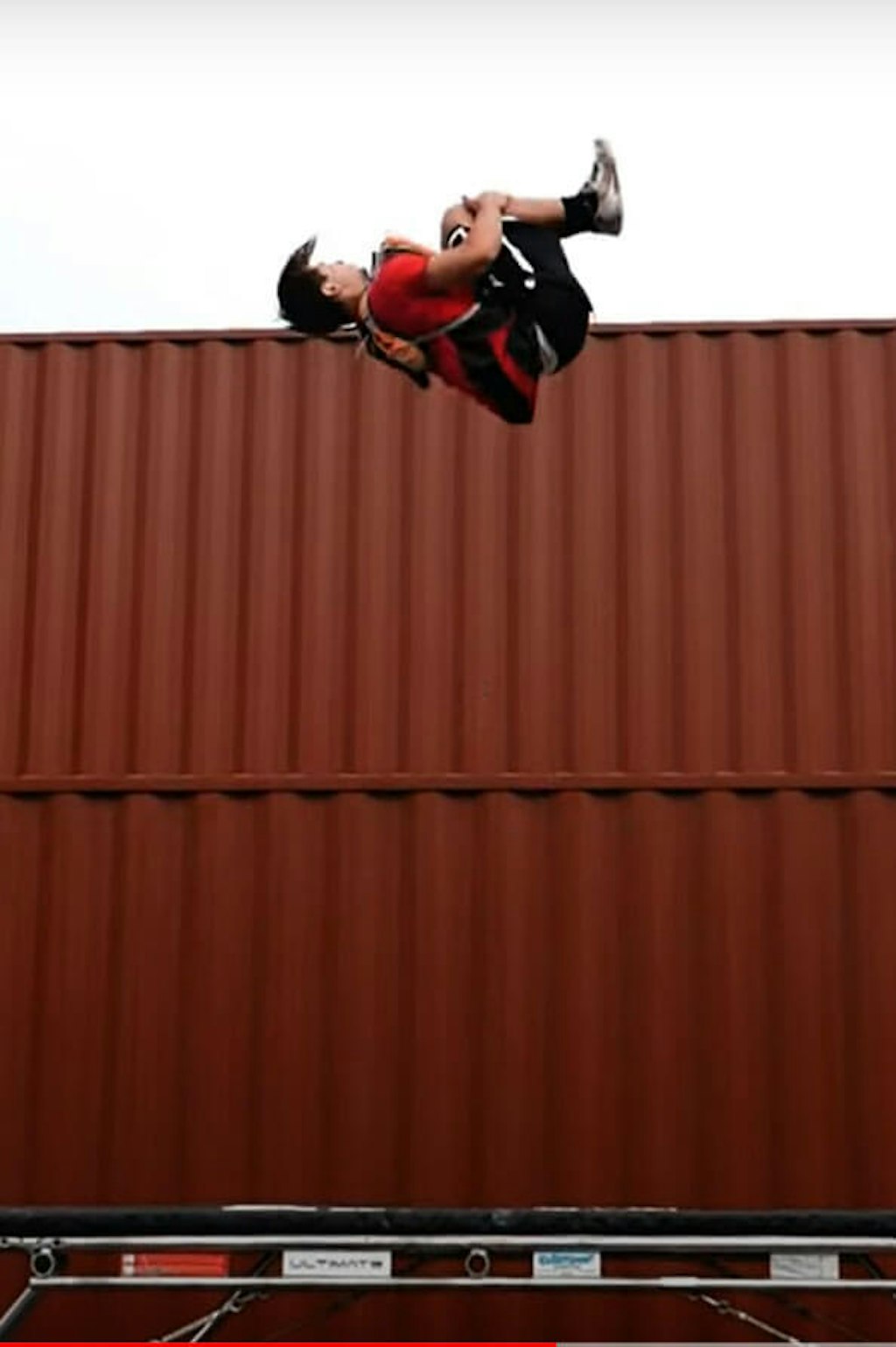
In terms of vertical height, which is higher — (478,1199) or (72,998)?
(72,998)

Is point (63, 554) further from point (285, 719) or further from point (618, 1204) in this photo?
point (618, 1204)

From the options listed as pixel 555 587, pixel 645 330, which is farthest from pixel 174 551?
pixel 645 330

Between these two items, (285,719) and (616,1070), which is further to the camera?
(285,719)

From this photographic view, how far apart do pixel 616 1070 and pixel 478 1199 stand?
65 cm

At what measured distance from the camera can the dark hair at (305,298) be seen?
12.3ft

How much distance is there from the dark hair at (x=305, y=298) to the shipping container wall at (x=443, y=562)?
3405 mm

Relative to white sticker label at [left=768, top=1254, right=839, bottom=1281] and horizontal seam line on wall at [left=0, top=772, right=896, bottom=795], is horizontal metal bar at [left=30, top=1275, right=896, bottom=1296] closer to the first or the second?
white sticker label at [left=768, top=1254, right=839, bottom=1281]

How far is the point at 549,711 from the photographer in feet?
23.3

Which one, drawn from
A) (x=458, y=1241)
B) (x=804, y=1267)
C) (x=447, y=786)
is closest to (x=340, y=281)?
(x=458, y=1241)

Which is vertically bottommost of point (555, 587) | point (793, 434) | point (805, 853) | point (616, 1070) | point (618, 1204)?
point (618, 1204)

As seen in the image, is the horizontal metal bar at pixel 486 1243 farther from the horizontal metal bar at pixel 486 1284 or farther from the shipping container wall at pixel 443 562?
the shipping container wall at pixel 443 562

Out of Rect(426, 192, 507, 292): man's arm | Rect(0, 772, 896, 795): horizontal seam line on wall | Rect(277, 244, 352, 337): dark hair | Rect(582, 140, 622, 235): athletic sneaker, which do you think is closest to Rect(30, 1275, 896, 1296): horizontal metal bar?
Rect(0, 772, 896, 795): horizontal seam line on wall

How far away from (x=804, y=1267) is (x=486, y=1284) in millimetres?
850

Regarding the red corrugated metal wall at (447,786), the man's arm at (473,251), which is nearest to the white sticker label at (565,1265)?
the red corrugated metal wall at (447,786)
